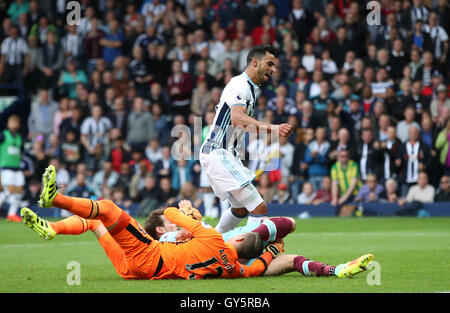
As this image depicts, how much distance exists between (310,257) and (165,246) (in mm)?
2882

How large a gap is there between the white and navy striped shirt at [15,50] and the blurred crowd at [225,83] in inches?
1.4

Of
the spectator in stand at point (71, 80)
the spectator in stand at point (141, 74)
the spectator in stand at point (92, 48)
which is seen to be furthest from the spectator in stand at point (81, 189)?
the spectator in stand at point (92, 48)

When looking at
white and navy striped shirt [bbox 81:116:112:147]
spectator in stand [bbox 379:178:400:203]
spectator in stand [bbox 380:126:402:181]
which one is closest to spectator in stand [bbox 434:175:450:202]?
spectator in stand [bbox 379:178:400:203]

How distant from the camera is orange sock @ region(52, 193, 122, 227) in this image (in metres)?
6.96

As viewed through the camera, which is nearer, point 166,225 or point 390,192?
point 166,225

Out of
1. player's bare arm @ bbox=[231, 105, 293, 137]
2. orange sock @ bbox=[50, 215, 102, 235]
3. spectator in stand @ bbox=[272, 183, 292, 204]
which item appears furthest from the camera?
spectator in stand @ bbox=[272, 183, 292, 204]

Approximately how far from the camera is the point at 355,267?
7430mm

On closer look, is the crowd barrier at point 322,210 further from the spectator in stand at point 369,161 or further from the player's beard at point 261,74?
the player's beard at point 261,74

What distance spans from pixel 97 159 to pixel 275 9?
20.0ft

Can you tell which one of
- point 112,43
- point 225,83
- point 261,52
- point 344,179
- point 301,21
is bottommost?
point 344,179

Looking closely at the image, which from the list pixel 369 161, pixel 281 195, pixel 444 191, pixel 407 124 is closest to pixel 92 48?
pixel 281 195

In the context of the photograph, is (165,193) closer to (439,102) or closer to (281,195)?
(281,195)

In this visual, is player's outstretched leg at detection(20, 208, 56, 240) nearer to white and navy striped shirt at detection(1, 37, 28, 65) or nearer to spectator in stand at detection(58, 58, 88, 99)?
spectator in stand at detection(58, 58, 88, 99)

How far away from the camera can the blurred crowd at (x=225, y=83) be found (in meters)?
17.7
